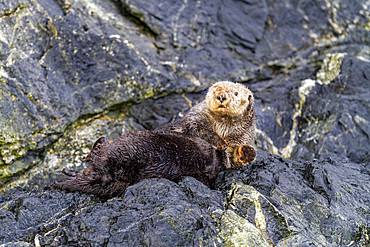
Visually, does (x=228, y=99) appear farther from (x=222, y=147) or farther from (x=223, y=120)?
(x=222, y=147)

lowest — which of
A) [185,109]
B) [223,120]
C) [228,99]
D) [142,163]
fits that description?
[185,109]

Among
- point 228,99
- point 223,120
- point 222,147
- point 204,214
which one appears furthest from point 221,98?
point 204,214

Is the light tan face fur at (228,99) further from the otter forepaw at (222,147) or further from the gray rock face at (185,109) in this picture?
the gray rock face at (185,109)

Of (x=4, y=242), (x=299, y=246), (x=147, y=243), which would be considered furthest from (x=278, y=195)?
(x=4, y=242)

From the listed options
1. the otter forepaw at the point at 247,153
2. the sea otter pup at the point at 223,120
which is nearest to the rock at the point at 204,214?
the otter forepaw at the point at 247,153

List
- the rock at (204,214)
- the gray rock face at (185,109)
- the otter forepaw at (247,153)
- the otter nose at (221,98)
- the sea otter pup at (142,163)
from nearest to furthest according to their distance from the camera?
the rock at (204,214) < the gray rock face at (185,109) < the sea otter pup at (142,163) < the otter forepaw at (247,153) < the otter nose at (221,98)

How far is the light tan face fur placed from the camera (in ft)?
15.4

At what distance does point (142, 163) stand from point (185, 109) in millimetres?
3527

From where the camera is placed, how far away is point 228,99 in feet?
15.4

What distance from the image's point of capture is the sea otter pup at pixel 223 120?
4.75m

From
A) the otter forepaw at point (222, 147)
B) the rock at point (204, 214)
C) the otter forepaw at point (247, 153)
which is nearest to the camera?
the rock at point (204, 214)

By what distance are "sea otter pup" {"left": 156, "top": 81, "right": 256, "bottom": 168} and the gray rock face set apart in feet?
1.56

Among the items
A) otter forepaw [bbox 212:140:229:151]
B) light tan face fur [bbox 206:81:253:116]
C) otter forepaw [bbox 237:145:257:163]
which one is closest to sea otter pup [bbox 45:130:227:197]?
otter forepaw [bbox 212:140:229:151]

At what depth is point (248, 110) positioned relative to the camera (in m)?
5.11
